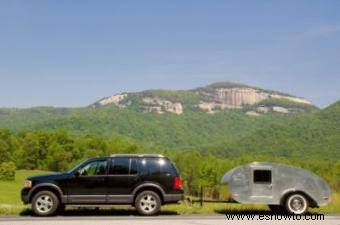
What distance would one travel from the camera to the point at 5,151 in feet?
349

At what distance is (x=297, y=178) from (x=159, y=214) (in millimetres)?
4587

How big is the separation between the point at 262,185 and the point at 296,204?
48.3 inches

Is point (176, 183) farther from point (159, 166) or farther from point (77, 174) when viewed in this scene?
point (77, 174)

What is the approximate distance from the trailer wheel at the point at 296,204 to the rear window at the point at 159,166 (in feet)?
12.4

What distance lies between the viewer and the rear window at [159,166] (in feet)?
50.7

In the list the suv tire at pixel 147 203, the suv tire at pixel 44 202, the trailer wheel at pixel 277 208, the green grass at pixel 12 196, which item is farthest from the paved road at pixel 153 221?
the trailer wheel at pixel 277 208

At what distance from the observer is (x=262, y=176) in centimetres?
1602

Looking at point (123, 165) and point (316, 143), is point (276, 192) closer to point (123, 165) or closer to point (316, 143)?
point (123, 165)

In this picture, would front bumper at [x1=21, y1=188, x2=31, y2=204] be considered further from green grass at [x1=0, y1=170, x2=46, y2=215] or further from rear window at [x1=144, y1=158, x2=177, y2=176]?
rear window at [x1=144, y1=158, x2=177, y2=176]

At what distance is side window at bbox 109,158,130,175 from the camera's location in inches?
608

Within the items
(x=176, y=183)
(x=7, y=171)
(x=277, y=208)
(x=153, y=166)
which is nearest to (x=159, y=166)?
(x=153, y=166)

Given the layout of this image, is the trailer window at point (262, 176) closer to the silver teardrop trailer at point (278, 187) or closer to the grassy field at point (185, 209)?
the silver teardrop trailer at point (278, 187)

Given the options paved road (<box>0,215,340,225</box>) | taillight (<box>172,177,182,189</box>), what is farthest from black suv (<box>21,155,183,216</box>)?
paved road (<box>0,215,340,225</box>)

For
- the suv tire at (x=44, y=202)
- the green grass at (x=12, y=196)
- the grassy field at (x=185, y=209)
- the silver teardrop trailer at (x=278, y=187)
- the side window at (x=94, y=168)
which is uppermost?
the side window at (x=94, y=168)
